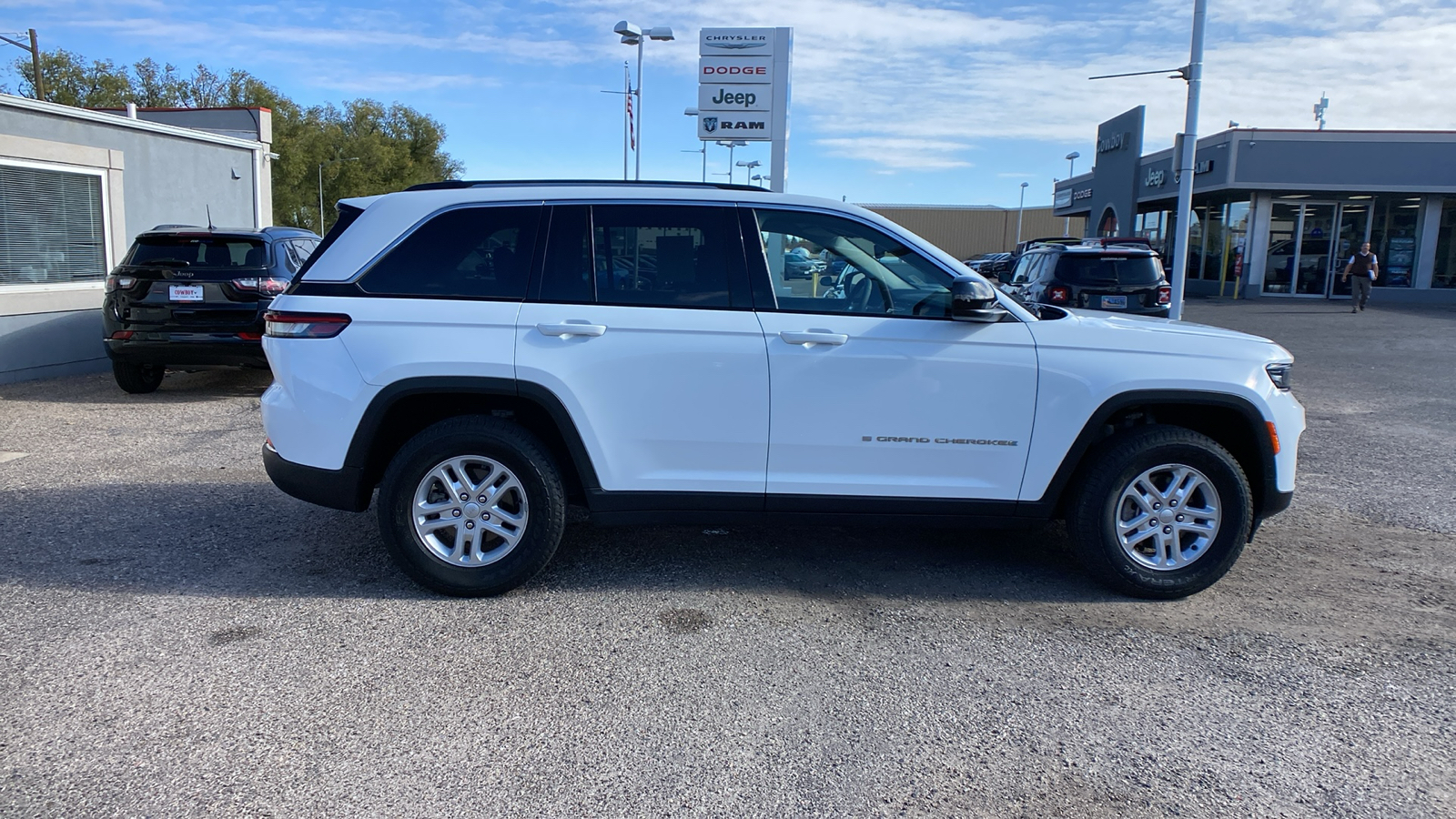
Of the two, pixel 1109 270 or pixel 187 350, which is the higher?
pixel 1109 270

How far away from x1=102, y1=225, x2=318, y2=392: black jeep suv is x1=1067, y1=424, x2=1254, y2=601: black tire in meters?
7.55

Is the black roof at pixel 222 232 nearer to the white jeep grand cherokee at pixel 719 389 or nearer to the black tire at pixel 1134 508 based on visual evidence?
the white jeep grand cherokee at pixel 719 389

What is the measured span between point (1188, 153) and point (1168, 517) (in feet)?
38.3

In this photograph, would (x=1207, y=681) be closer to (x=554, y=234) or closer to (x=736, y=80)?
(x=554, y=234)

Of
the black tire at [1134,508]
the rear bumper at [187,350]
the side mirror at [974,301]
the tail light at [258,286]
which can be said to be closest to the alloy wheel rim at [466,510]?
the side mirror at [974,301]

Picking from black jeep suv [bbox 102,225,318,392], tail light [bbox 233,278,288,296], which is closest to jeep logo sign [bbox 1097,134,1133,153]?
tail light [bbox 233,278,288,296]

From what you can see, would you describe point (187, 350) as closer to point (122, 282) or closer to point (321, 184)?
point (122, 282)

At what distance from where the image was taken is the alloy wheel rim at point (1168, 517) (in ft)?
15.0

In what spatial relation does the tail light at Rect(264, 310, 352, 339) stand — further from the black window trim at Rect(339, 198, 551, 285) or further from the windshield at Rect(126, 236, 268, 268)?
the windshield at Rect(126, 236, 268, 268)

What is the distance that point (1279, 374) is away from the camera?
4.68 m

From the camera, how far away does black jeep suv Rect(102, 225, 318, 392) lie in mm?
9367

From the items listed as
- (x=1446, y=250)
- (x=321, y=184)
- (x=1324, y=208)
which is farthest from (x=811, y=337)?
(x=321, y=184)

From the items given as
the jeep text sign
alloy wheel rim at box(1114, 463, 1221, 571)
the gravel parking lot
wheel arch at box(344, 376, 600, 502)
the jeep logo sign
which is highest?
the jeep logo sign

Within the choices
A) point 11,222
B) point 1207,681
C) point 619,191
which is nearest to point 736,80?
point 11,222
